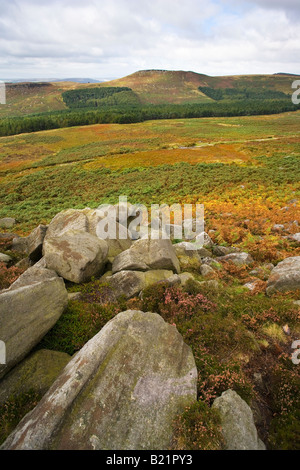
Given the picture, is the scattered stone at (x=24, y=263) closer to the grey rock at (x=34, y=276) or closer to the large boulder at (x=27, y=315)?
the grey rock at (x=34, y=276)

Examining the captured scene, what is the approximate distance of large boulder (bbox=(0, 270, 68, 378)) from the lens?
6582mm

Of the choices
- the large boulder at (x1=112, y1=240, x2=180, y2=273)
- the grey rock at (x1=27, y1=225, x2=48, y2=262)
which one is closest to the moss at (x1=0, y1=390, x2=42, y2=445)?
the large boulder at (x1=112, y1=240, x2=180, y2=273)

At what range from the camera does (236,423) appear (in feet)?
16.9

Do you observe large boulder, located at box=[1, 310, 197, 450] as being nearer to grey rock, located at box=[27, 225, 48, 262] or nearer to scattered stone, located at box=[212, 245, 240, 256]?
grey rock, located at box=[27, 225, 48, 262]

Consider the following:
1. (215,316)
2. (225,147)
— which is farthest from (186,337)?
(225,147)

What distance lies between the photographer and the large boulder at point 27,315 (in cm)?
658

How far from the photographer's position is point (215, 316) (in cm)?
934

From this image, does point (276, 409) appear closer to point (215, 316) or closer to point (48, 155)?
point (215, 316)

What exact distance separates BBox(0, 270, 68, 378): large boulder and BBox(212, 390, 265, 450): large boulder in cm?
492

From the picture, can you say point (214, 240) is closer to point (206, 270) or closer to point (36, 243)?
point (206, 270)

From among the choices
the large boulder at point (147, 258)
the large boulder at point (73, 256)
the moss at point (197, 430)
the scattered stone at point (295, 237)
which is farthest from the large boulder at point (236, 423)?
the scattered stone at point (295, 237)

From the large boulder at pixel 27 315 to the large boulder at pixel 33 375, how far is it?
220mm
